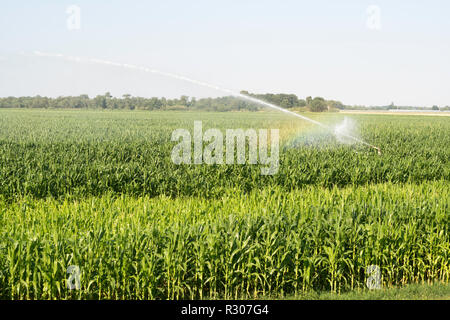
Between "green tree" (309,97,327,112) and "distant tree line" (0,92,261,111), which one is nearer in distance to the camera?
"distant tree line" (0,92,261,111)

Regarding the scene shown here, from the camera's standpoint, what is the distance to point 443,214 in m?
7.95

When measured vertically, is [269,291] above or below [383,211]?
below

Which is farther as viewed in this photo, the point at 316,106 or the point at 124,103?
the point at 316,106

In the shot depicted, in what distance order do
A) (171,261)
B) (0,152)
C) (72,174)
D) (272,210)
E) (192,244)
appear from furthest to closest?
(0,152) → (72,174) → (272,210) → (192,244) → (171,261)

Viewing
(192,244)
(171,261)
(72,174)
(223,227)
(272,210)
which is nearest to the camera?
(171,261)

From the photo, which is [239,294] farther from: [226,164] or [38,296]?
[226,164]

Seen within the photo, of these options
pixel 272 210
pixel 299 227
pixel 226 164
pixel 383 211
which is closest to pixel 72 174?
pixel 226 164

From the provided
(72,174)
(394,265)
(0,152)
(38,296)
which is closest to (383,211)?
(394,265)

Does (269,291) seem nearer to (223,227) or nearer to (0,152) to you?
(223,227)

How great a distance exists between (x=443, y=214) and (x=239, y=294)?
173 inches

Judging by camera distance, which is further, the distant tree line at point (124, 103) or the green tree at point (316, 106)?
the green tree at point (316, 106)

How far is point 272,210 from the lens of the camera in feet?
28.3
